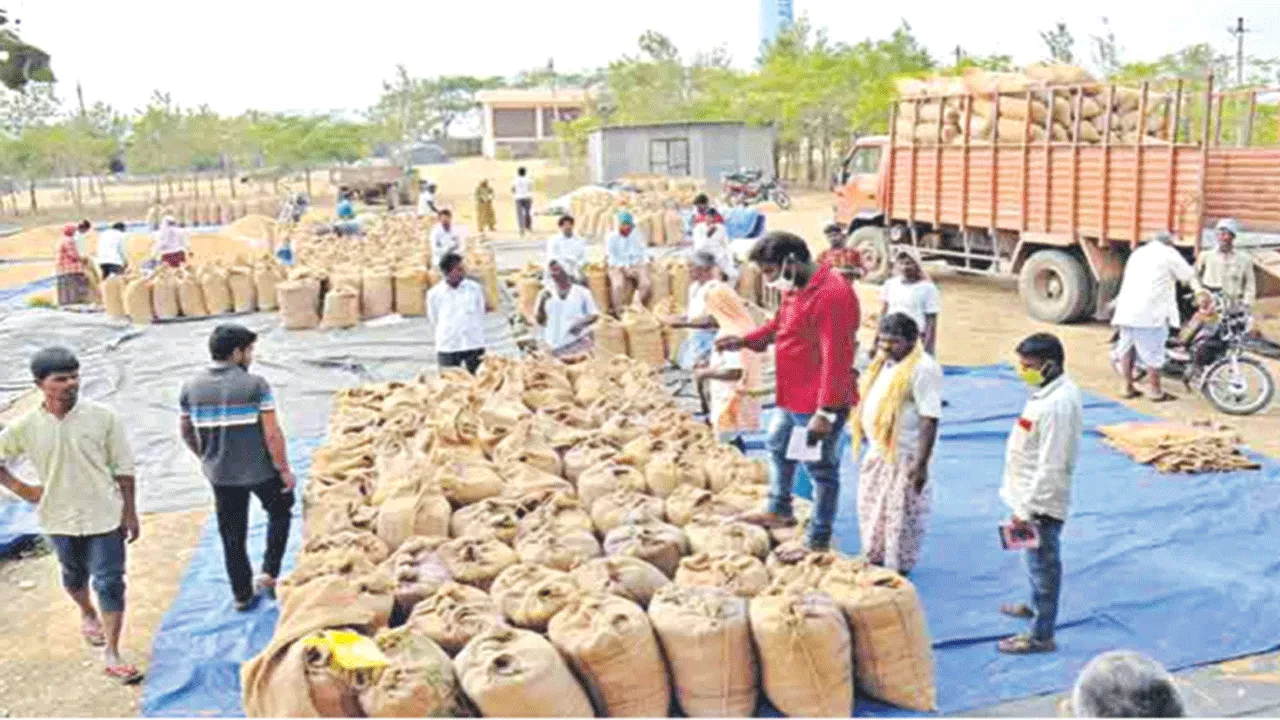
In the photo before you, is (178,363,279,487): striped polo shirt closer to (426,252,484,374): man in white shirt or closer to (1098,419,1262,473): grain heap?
(426,252,484,374): man in white shirt

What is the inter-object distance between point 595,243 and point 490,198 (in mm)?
3595

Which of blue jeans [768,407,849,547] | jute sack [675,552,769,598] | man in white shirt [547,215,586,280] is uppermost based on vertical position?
man in white shirt [547,215,586,280]

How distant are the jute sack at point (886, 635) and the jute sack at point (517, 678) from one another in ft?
3.20

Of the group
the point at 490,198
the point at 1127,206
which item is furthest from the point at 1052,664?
the point at 490,198

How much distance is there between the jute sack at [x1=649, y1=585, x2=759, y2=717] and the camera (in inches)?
147

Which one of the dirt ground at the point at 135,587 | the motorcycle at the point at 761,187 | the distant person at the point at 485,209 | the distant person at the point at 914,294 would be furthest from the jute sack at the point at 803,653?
the motorcycle at the point at 761,187

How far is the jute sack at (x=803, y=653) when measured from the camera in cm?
373

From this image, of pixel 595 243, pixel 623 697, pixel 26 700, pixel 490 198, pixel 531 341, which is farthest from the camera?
pixel 490 198

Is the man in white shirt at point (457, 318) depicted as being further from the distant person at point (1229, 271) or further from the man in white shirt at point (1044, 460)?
the distant person at point (1229, 271)

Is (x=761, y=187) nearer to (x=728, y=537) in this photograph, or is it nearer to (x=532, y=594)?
(x=728, y=537)

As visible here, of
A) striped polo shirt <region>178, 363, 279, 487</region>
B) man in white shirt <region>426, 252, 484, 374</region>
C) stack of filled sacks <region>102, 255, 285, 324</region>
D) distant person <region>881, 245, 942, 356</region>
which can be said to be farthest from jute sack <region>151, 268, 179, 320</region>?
striped polo shirt <region>178, 363, 279, 487</region>

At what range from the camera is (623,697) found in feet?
12.2

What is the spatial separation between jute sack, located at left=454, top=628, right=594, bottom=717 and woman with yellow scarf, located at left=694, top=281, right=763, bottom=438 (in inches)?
115

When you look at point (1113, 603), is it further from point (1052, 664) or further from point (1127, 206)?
point (1127, 206)
